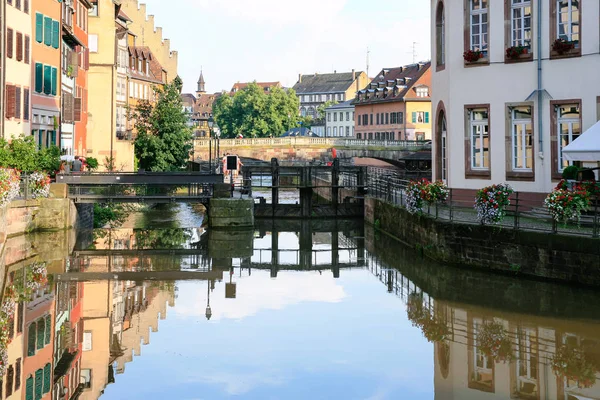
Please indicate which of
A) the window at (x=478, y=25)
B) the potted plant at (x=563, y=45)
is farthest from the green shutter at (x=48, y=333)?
the window at (x=478, y=25)

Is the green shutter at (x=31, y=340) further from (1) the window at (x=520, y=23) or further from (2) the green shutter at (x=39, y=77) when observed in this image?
(2) the green shutter at (x=39, y=77)

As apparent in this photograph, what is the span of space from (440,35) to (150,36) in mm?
52406

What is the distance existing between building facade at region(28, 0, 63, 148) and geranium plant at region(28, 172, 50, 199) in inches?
245

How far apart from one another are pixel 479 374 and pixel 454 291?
6724 mm

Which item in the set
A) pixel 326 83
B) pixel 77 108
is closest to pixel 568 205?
pixel 77 108

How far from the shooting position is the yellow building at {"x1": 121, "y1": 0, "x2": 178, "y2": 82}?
7406 centimetres

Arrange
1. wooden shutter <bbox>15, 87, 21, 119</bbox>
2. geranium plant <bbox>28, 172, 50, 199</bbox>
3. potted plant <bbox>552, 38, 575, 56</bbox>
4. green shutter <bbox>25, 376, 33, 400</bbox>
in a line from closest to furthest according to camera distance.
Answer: green shutter <bbox>25, 376, 33, 400</bbox> < potted plant <bbox>552, 38, 575, 56</bbox> < geranium plant <bbox>28, 172, 50, 199</bbox> < wooden shutter <bbox>15, 87, 21, 119</bbox>

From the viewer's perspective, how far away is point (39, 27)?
36.9 meters

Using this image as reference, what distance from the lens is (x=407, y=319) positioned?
17750 millimetres

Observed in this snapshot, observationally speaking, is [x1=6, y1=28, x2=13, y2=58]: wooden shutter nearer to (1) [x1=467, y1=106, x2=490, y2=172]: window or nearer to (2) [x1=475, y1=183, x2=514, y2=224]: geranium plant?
(1) [x1=467, y1=106, x2=490, y2=172]: window

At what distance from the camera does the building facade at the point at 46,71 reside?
36719 mm

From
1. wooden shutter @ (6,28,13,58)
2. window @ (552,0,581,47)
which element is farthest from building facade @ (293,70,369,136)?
window @ (552,0,581,47)

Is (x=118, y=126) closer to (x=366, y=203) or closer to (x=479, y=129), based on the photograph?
(x=366, y=203)

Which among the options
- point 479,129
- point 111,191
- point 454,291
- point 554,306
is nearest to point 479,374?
point 554,306
